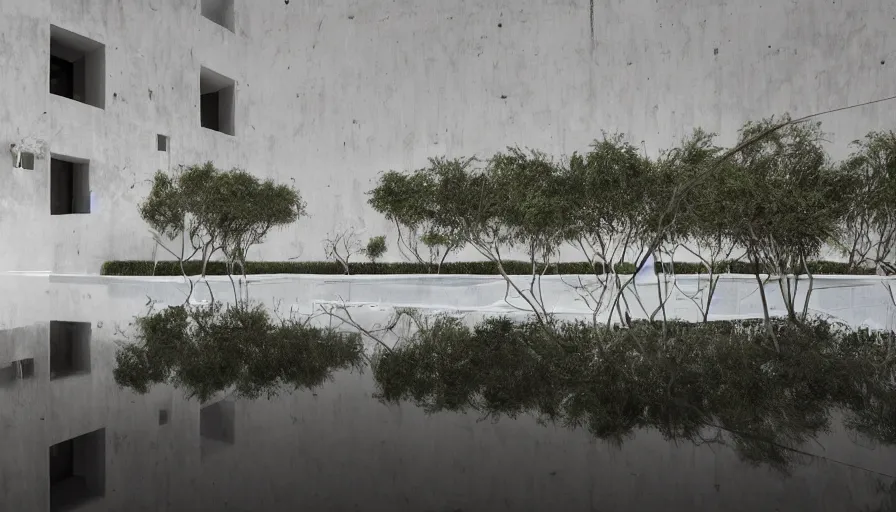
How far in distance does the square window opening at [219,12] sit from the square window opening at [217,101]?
2514 mm

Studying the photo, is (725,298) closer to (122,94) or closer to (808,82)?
(808,82)

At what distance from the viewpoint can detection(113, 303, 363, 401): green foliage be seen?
5.20 meters

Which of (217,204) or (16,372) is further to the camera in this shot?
(217,204)

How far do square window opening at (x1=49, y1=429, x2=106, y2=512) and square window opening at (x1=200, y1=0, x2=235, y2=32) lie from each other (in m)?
28.7

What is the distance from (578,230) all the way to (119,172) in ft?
56.2

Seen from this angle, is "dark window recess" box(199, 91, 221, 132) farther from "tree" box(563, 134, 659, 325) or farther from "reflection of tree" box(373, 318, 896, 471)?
"reflection of tree" box(373, 318, 896, 471)

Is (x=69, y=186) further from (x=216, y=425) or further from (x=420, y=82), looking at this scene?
(x=216, y=425)

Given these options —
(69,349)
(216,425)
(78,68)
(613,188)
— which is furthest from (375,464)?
(78,68)

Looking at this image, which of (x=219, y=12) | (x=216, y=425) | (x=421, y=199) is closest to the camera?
(x=216, y=425)

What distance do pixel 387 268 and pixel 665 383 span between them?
78.8ft

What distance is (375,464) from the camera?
3160 millimetres

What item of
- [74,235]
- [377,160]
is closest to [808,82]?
[377,160]

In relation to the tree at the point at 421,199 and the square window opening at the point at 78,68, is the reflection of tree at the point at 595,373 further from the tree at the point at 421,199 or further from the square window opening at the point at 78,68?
the square window opening at the point at 78,68

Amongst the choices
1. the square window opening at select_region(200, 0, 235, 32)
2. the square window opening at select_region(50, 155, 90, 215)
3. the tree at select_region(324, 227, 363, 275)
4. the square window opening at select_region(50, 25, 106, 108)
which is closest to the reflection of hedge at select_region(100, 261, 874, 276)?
the tree at select_region(324, 227, 363, 275)
